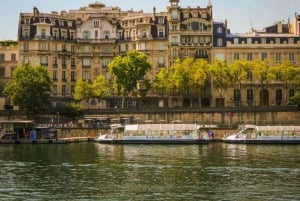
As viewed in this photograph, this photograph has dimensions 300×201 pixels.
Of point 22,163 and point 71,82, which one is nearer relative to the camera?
point 22,163

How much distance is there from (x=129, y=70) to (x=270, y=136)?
33110 millimetres

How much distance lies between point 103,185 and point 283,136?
50618 millimetres

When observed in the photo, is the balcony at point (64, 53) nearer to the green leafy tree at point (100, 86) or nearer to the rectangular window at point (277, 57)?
the green leafy tree at point (100, 86)

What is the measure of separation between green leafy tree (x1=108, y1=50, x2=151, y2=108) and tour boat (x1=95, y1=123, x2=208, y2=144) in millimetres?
22082

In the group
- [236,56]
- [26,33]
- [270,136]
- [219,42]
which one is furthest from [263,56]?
[26,33]

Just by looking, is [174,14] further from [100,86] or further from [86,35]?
[100,86]

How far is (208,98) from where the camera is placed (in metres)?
128

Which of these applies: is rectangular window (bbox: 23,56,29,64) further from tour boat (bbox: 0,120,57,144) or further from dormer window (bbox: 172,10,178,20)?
tour boat (bbox: 0,120,57,144)

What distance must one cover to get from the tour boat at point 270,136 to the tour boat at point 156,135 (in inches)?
208

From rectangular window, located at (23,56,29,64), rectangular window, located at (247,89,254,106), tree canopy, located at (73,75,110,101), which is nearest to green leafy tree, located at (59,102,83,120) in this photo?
tree canopy, located at (73,75,110,101)

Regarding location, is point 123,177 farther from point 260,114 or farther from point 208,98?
point 208,98

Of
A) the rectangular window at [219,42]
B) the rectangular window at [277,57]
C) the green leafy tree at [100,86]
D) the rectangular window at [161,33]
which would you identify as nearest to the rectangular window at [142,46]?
the rectangular window at [161,33]

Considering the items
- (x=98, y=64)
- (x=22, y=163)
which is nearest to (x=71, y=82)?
(x=98, y=64)

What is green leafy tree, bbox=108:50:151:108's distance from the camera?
12006cm
